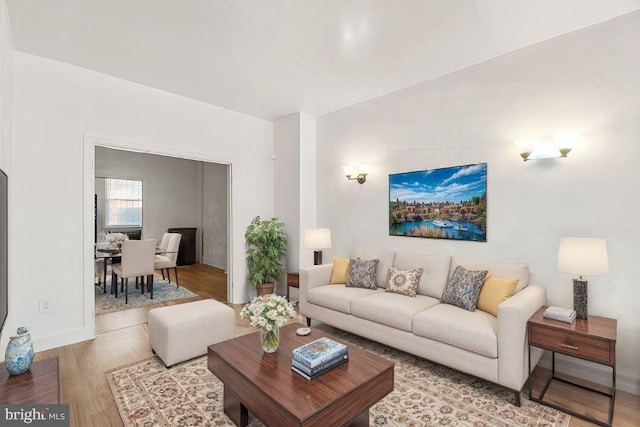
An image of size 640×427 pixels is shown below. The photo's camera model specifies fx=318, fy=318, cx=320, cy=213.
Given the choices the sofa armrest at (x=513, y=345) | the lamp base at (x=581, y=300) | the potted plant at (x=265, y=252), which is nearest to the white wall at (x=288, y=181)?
the potted plant at (x=265, y=252)

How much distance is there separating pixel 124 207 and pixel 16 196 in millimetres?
4829

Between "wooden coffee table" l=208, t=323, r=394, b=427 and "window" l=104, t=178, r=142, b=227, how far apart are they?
21.4ft

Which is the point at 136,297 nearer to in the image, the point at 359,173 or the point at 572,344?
the point at 359,173

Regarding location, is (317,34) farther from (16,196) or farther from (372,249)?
(16,196)

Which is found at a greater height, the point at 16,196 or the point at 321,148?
the point at 321,148

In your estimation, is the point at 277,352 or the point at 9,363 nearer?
the point at 9,363

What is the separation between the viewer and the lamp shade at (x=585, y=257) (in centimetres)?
221

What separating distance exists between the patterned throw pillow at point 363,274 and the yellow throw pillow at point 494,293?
3.80ft

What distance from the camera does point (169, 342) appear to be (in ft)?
8.93

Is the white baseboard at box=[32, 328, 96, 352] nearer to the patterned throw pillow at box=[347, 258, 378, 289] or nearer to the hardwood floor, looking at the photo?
the hardwood floor

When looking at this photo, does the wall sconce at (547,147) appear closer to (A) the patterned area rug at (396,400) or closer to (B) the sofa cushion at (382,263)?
(B) the sofa cushion at (382,263)

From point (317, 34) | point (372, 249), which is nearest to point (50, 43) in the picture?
point (317, 34)

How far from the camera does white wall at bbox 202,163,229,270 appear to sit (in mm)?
7356

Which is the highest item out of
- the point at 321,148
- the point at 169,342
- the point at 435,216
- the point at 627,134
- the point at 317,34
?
the point at 317,34
